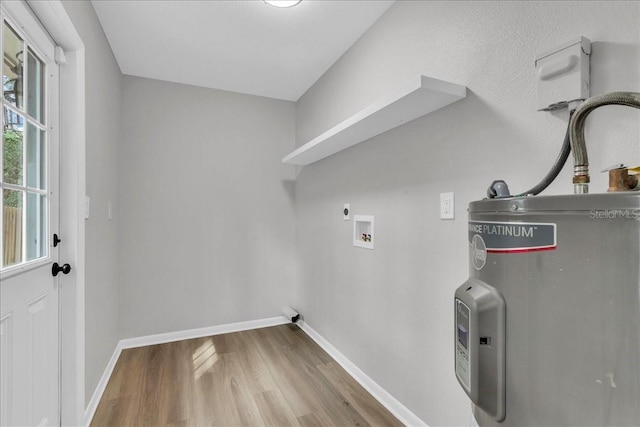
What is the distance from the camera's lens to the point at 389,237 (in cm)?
192

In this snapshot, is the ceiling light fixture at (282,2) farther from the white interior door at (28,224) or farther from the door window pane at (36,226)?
the door window pane at (36,226)

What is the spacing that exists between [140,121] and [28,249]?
5.99 ft

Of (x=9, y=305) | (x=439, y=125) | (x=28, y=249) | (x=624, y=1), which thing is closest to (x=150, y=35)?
(x=28, y=249)

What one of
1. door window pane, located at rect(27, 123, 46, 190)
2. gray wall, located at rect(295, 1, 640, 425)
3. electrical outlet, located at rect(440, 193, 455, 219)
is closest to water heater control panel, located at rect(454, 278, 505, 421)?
gray wall, located at rect(295, 1, 640, 425)

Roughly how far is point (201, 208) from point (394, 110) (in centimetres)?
214

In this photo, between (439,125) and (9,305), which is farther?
(439,125)

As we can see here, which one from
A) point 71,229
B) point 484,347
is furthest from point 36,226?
point 484,347

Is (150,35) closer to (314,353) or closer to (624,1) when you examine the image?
(624,1)

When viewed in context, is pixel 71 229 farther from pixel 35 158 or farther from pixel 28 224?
pixel 35 158

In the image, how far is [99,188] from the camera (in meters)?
2.03

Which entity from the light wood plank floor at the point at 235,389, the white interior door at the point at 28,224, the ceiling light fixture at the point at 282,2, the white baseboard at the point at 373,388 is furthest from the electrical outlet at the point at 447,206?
the white interior door at the point at 28,224

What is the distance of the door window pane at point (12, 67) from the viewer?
3.67 feet

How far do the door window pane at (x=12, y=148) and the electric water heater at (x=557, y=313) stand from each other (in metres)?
1.59

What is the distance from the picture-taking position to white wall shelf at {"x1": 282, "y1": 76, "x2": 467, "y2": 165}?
1354 mm
